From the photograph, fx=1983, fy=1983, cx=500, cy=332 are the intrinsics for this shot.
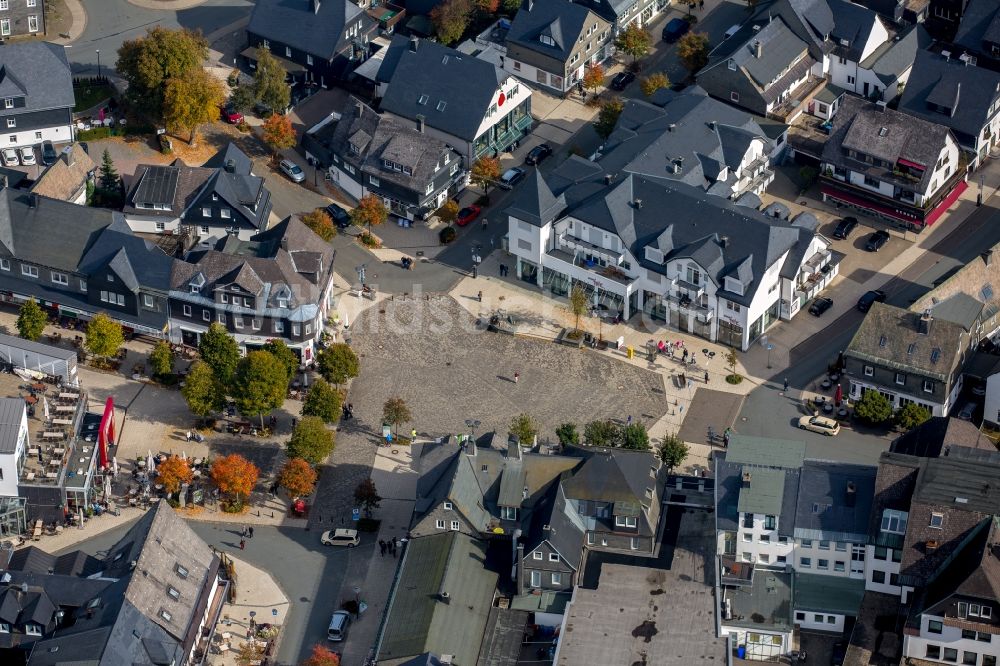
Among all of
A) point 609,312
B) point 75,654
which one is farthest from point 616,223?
point 75,654

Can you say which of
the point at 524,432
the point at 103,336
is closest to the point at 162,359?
the point at 103,336

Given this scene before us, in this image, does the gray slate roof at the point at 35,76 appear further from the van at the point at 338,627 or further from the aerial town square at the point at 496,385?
the van at the point at 338,627

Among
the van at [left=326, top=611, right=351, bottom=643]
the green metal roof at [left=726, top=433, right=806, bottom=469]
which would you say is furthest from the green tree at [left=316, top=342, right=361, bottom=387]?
the green metal roof at [left=726, top=433, right=806, bottom=469]

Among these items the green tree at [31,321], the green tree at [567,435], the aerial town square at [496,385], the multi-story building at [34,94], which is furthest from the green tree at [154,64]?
the green tree at [567,435]

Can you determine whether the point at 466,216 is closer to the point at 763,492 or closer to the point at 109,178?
the point at 109,178

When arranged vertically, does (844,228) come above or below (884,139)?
below
